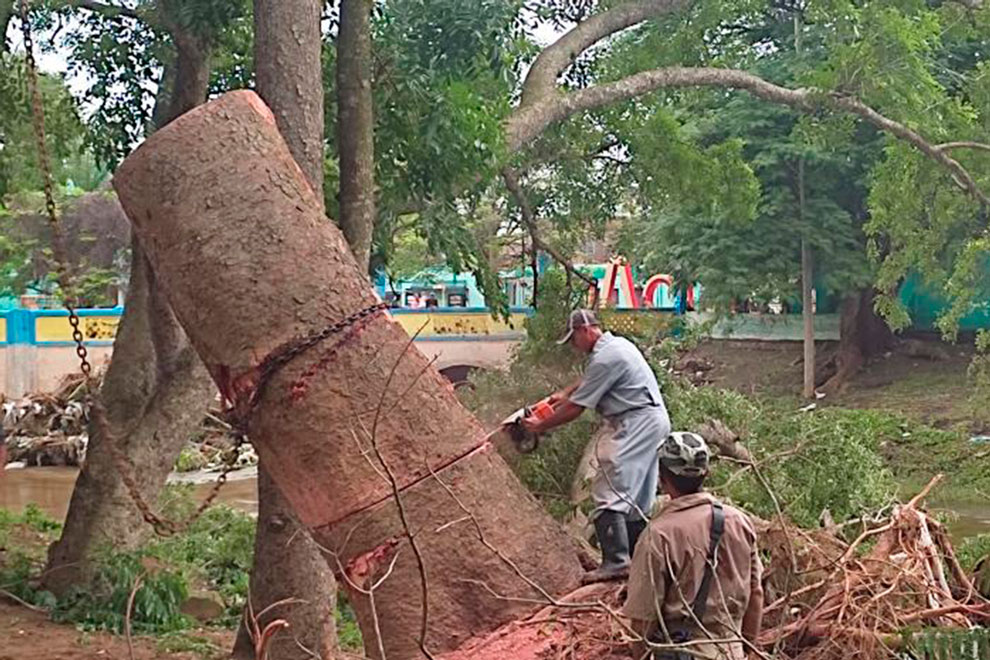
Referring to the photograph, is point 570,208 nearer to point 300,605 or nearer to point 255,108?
point 300,605

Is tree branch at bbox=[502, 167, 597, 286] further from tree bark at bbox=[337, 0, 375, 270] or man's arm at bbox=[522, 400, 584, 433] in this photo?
man's arm at bbox=[522, 400, 584, 433]

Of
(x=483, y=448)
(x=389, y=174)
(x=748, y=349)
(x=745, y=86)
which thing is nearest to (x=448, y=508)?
(x=483, y=448)

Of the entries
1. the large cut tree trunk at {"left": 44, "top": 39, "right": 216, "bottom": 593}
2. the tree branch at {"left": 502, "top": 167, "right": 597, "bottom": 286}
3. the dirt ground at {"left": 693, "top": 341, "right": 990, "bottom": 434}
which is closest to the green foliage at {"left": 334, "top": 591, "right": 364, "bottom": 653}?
the large cut tree trunk at {"left": 44, "top": 39, "right": 216, "bottom": 593}

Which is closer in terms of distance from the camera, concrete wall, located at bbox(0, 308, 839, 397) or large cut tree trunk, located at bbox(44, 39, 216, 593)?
large cut tree trunk, located at bbox(44, 39, 216, 593)

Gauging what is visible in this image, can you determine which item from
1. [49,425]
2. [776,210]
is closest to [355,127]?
[49,425]

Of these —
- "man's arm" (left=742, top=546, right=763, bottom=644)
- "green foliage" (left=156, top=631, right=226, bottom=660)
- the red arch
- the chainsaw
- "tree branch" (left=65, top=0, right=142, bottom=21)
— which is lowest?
"green foliage" (left=156, top=631, right=226, bottom=660)

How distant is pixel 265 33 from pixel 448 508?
10.1 feet

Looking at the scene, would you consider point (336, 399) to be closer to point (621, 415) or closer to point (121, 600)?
point (621, 415)

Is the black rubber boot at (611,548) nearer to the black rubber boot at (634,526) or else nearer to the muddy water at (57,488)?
the black rubber boot at (634,526)

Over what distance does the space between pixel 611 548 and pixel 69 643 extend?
4.52m

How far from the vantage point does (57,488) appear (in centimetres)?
2152

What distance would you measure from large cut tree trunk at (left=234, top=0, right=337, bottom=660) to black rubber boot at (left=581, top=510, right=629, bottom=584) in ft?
6.52

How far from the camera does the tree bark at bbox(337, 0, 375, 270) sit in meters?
7.22

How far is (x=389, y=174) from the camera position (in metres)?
8.52
